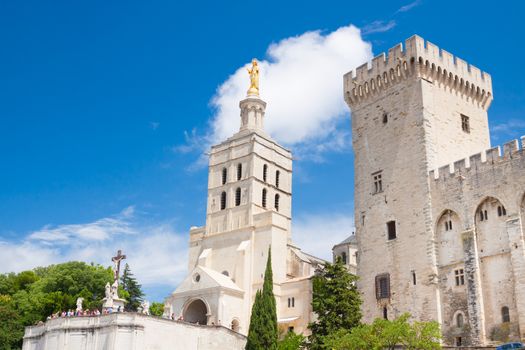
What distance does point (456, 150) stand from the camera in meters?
40.7

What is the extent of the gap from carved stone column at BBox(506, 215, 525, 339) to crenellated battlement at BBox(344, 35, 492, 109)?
1154 centimetres

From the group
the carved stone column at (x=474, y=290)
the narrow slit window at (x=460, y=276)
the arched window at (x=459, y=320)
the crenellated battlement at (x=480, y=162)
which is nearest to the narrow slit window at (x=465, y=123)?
the crenellated battlement at (x=480, y=162)

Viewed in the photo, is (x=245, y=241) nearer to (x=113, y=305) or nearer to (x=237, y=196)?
(x=237, y=196)

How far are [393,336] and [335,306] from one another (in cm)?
786

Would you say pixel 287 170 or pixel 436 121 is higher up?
pixel 287 170

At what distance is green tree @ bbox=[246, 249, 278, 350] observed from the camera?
4147cm

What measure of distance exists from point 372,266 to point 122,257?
17.1 m

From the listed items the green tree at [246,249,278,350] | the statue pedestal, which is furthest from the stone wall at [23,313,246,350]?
the green tree at [246,249,278,350]

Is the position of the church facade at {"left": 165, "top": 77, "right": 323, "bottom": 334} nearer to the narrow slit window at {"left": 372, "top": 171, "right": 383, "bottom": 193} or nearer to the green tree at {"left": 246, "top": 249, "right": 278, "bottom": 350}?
the green tree at {"left": 246, "top": 249, "right": 278, "bottom": 350}

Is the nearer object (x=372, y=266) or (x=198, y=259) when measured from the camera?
(x=372, y=266)

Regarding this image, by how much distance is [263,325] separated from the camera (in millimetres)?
42125

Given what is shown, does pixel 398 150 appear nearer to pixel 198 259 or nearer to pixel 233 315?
pixel 233 315

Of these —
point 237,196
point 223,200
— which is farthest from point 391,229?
point 223,200

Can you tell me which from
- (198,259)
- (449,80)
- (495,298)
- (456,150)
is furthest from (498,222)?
(198,259)
